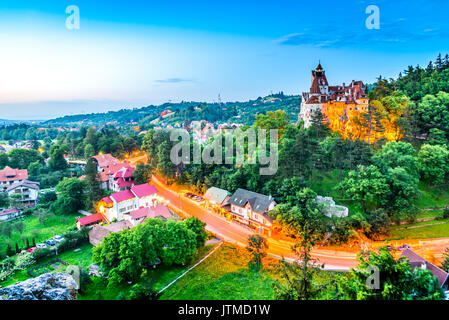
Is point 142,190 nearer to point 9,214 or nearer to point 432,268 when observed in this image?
point 9,214

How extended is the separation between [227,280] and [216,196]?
→ 9763mm

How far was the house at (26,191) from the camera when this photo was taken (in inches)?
1121

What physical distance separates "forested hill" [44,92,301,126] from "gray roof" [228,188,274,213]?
5990 cm

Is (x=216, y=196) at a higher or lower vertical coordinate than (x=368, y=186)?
lower

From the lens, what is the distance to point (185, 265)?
15.3m

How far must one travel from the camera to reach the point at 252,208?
1955cm

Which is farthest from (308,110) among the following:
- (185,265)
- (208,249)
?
(185,265)

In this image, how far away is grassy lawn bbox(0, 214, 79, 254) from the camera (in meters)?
19.8

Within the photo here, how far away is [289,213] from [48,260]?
16.5 m

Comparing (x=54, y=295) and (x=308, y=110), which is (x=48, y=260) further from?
(x=308, y=110)

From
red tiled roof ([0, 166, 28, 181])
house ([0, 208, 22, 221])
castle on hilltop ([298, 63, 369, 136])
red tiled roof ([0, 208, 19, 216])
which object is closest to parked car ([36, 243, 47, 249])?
house ([0, 208, 22, 221])

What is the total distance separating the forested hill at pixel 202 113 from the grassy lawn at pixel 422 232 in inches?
2402

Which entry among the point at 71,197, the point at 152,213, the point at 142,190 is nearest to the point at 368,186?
the point at 152,213

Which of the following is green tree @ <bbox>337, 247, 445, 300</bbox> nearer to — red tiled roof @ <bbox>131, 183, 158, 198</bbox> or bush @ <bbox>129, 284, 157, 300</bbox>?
bush @ <bbox>129, 284, 157, 300</bbox>
